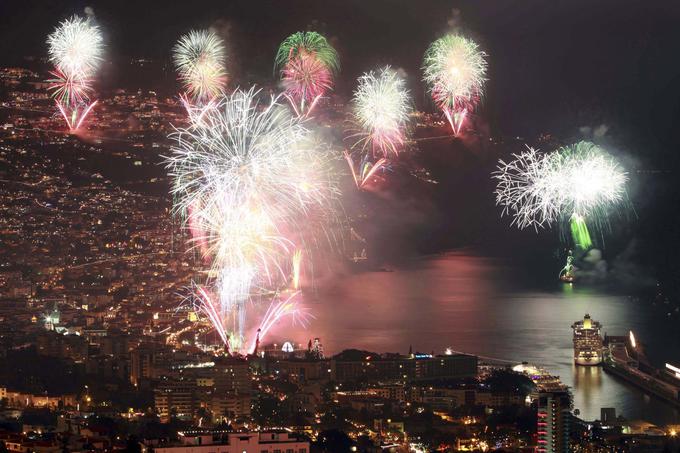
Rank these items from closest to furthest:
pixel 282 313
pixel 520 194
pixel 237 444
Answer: pixel 237 444
pixel 282 313
pixel 520 194

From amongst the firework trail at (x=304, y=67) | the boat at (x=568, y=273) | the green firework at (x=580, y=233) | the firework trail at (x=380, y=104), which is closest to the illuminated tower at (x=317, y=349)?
the firework trail at (x=380, y=104)

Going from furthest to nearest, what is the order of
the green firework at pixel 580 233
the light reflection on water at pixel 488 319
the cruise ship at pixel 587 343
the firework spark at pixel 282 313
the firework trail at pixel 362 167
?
the green firework at pixel 580 233, the cruise ship at pixel 587 343, the firework trail at pixel 362 167, the light reflection on water at pixel 488 319, the firework spark at pixel 282 313

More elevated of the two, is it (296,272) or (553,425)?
(296,272)

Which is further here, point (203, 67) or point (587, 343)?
point (587, 343)

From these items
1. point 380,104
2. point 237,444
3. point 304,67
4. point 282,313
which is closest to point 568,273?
point 282,313

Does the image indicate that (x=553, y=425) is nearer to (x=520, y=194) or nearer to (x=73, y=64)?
(x=73, y=64)

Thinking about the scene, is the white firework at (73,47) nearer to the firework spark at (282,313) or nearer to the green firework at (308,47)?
the green firework at (308,47)

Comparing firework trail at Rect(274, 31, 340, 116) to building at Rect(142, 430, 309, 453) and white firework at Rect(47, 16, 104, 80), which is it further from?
building at Rect(142, 430, 309, 453)

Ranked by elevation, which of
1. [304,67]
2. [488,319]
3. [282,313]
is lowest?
[282,313]
